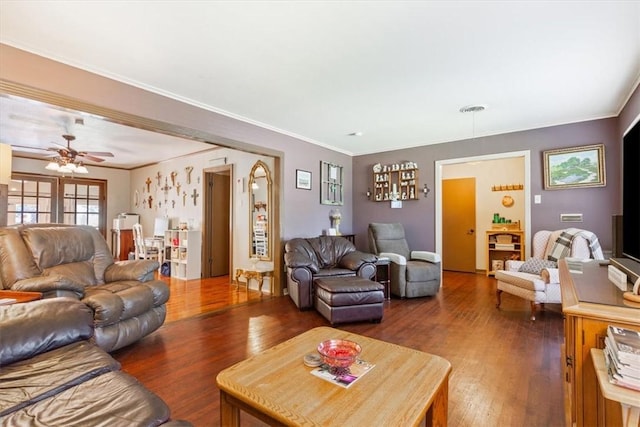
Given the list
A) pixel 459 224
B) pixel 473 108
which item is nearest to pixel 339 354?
pixel 473 108

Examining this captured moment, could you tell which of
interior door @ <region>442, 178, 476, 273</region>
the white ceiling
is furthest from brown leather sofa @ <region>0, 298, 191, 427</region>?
interior door @ <region>442, 178, 476, 273</region>

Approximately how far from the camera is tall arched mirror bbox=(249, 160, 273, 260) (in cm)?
477

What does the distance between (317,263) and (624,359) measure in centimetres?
342

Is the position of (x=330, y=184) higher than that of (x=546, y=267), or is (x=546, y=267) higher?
(x=330, y=184)

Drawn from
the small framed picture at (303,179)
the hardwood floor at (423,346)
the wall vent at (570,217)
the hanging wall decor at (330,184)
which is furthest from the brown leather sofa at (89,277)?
the wall vent at (570,217)

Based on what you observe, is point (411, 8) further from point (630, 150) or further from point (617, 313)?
point (617, 313)

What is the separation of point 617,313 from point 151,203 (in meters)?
8.00

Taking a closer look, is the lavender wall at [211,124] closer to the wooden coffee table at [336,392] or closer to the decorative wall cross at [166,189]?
the wooden coffee table at [336,392]

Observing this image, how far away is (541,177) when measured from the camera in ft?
14.0

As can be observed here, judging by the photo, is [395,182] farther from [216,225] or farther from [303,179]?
[216,225]

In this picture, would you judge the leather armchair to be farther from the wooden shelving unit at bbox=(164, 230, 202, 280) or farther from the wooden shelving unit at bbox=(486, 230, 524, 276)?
the wooden shelving unit at bbox=(486, 230, 524, 276)

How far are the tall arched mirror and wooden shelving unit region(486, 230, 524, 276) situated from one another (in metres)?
4.20

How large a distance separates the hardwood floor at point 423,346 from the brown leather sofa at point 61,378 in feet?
2.10

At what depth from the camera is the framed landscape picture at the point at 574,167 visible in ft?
12.8
